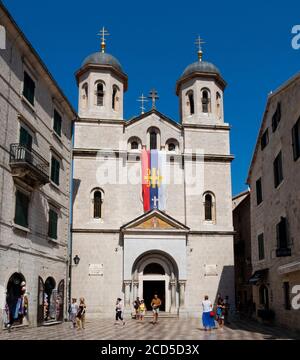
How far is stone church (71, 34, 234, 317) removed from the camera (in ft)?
104

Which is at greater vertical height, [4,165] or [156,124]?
[156,124]

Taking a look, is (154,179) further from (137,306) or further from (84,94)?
(137,306)

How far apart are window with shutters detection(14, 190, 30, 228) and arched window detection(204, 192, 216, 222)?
1535cm

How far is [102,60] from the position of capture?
36.5 m

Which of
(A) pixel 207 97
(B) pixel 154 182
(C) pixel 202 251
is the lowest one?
(C) pixel 202 251

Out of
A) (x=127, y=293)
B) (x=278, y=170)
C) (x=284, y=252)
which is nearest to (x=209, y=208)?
(x=127, y=293)

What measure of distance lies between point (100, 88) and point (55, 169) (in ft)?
38.0

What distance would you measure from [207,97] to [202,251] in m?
12.4

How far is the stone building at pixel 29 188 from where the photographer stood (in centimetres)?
2028

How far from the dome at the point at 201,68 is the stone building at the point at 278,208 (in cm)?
1086

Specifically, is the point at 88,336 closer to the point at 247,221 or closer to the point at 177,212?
the point at 177,212
